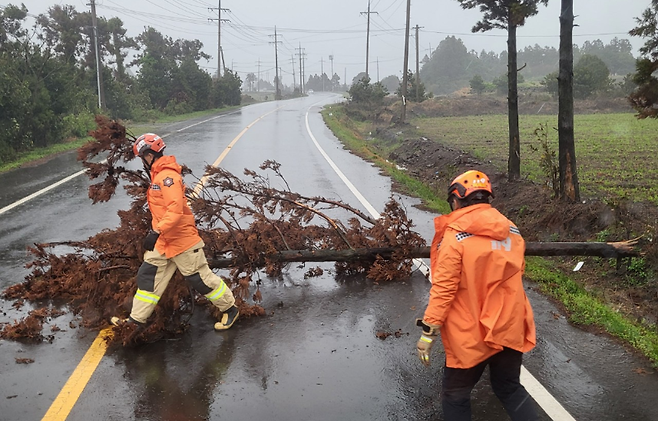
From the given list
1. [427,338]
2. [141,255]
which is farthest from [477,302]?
[141,255]

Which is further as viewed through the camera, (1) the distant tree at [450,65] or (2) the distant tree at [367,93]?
(1) the distant tree at [450,65]

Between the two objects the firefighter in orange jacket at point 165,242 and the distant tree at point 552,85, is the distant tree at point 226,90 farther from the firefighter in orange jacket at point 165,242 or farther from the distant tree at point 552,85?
the firefighter in orange jacket at point 165,242

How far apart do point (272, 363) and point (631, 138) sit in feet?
73.8

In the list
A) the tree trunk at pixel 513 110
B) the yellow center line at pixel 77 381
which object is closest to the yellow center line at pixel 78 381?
the yellow center line at pixel 77 381

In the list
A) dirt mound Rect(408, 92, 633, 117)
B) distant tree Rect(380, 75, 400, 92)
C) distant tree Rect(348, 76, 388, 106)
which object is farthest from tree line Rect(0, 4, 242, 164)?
distant tree Rect(380, 75, 400, 92)

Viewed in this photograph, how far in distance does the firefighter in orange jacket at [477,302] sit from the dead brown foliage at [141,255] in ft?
9.35

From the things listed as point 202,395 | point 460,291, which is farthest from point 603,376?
point 202,395

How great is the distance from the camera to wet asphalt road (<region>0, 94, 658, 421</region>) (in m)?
4.18

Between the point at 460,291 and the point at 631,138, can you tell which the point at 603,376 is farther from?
the point at 631,138

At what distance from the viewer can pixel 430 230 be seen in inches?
362

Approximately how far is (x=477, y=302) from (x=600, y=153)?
17518mm

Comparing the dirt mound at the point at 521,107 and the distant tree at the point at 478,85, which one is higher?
the distant tree at the point at 478,85

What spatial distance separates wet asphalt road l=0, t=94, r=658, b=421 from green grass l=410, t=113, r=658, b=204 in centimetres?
537

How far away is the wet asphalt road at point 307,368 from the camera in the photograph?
4.18 meters
